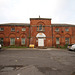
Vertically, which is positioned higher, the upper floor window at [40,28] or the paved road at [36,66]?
the upper floor window at [40,28]

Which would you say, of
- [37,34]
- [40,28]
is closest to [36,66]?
[37,34]

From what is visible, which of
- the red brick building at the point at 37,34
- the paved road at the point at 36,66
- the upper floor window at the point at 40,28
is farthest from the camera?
the upper floor window at the point at 40,28

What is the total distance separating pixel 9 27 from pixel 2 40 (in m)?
4.32

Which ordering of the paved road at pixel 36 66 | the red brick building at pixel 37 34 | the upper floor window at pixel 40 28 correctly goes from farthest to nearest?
the upper floor window at pixel 40 28, the red brick building at pixel 37 34, the paved road at pixel 36 66

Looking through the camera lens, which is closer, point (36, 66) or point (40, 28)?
point (36, 66)

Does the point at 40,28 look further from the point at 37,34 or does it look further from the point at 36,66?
the point at 36,66

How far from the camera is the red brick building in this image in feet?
59.0

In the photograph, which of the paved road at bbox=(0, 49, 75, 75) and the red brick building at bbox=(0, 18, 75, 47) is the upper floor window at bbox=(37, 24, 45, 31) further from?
the paved road at bbox=(0, 49, 75, 75)

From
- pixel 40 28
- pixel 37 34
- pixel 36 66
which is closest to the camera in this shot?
pixel 36 66

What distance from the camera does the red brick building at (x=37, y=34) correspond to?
59.0 feet

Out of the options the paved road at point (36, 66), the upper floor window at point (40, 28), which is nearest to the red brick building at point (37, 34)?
the upper floor window at point (40, 28)

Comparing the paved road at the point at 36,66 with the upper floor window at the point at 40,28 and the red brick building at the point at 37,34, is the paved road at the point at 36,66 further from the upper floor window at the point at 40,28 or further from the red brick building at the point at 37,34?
the upper floor window at the point at 40,28

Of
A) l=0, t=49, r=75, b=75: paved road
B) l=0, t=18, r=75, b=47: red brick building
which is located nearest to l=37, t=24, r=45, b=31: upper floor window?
l=0, t=18, r=75, b=47: red brick building

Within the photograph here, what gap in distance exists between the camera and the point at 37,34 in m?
18.1
